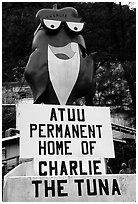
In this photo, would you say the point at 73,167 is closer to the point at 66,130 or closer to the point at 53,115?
the point at 66,130

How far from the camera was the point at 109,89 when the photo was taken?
8570 millimetres

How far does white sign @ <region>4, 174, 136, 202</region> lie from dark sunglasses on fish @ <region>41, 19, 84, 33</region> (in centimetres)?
173

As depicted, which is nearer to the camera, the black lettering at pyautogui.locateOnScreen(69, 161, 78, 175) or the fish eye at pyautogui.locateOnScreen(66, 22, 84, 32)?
the black lettering at pyautogui.locateOnScreen(69, 161, 78, 175)

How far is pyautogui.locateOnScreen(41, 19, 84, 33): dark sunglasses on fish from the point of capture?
143 inches

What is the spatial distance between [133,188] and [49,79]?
141 centimetres

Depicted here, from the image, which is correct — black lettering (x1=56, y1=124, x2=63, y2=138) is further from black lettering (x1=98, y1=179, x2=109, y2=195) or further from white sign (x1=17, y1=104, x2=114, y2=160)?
black lettering (x1=98, y1=179, x2=109, y2=195)

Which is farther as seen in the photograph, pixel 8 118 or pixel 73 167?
pixel 8 118

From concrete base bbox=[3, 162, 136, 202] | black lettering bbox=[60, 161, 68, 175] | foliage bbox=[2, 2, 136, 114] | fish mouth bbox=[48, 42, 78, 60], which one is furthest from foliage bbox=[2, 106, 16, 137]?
concrete base bbox=[3, 162, 136, 202]

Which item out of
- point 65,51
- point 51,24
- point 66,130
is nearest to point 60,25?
point 51,24

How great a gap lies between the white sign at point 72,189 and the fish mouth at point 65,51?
149cm

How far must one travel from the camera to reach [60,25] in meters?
3.71

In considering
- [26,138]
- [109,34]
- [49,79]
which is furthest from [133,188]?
[109,34]

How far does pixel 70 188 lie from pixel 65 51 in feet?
5.37

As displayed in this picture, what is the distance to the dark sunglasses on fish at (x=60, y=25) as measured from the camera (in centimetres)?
364
